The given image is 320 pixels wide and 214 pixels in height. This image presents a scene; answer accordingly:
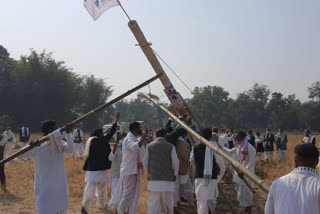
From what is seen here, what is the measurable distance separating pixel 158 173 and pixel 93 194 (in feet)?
6.53

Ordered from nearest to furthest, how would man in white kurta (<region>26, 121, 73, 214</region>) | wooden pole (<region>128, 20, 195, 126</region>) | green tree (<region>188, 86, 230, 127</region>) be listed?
1. man in white kurta (<region>26, 121, 73, 214</region>)
2. wooden pole (<region>128, 20, 195, 126</region>)
3. green tree (<region>188, 86, 230, 127</region>)

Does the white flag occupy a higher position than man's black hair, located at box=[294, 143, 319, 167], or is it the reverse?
the white flag

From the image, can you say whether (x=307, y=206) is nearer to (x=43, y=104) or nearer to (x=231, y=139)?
(x=231, y=139)

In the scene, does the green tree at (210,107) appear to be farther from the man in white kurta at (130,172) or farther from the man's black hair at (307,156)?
the man's black hair at (307,156)

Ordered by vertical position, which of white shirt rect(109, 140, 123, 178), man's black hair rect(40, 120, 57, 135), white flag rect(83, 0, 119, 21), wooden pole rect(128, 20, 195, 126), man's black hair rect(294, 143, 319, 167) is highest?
white flag rect(83, 0, 119, 21)

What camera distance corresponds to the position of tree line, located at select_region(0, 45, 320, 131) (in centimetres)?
4075

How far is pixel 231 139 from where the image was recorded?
56.3 feet

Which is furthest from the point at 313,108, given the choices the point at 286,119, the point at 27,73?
the point at 27,73

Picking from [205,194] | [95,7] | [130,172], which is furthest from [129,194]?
[95,7]

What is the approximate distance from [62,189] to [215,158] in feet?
9.42

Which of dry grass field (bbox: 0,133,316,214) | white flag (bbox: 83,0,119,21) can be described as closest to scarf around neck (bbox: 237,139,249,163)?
dry grass field (bbox: 0,133,316,214)

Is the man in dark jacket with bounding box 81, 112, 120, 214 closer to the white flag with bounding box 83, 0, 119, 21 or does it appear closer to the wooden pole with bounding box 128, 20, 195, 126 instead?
the wooden pole with bounding box 128, 20, 195, 126

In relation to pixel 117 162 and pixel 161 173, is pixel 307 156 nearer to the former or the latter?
pixel 161 173

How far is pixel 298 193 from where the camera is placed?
120 inches
